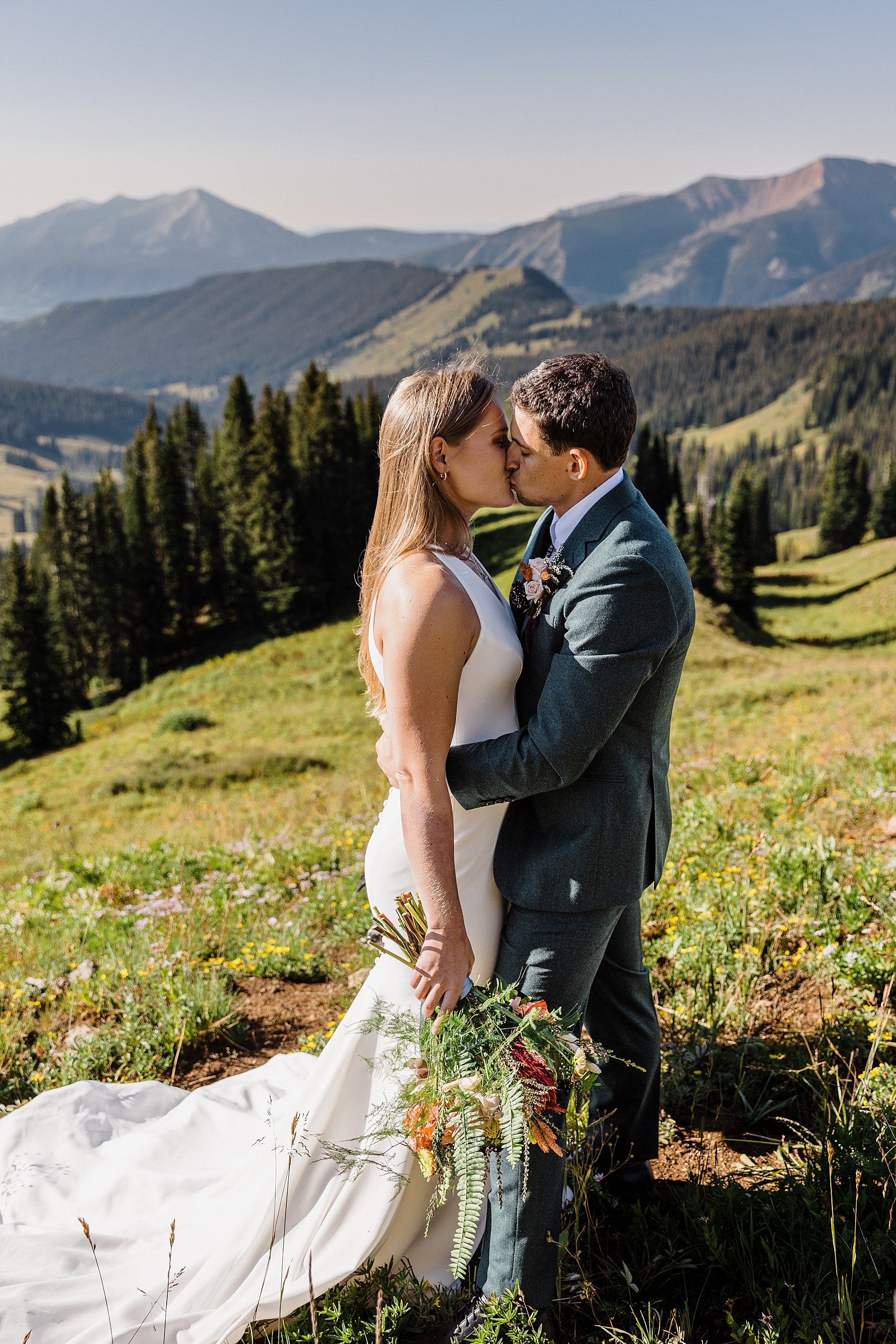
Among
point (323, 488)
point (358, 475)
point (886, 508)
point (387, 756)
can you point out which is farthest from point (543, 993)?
point (886, 508)

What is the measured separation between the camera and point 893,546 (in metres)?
73.4

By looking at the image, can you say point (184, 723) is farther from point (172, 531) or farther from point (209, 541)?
point (209, 541)

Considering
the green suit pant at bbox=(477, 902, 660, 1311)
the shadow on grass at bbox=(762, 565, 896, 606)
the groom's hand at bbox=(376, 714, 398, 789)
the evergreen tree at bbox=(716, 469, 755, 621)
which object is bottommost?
the shadow on grass at bbox=(762, 565, 896, 606)

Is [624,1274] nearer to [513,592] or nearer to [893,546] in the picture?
[513,592]

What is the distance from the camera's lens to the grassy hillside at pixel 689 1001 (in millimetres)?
2998

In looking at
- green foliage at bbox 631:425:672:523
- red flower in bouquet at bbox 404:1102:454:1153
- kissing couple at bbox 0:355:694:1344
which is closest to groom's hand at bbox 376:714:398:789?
kissing couple at bbox 0:355:694:1344

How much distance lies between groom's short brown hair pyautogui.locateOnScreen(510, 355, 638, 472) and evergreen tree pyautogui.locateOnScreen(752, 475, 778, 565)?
294 ft

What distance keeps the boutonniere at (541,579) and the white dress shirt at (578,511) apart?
6 centimetres

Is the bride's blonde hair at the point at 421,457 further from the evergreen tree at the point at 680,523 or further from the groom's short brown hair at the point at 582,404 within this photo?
the evergreen tree at the point at 680,523

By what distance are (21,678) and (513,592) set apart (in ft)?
159

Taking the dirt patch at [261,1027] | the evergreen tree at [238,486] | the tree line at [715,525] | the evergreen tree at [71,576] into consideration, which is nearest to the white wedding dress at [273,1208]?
the dirt patch at [261,1027]

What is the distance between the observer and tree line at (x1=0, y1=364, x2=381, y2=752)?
52844 millimetres

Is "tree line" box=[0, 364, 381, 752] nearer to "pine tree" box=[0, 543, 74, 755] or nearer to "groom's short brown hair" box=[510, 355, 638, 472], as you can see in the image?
"pine tree" box=[0, 543, 74, 755]

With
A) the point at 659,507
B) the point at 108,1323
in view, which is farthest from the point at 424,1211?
the point at 659,507
